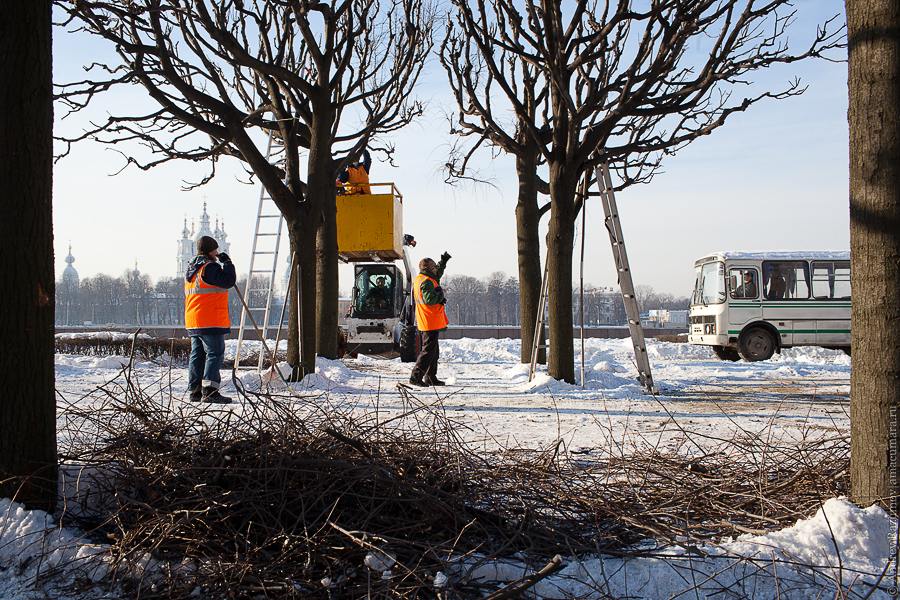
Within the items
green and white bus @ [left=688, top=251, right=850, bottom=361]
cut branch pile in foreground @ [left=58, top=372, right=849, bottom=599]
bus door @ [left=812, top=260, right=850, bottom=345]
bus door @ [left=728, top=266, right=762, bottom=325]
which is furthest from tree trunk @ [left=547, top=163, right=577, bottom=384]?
bus door @ [left=812, top=260, right=850, bottom=345]

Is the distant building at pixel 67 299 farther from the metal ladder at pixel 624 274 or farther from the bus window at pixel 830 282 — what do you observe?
the metal ladder at pixel 624 274

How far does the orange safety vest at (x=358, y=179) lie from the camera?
581 inches

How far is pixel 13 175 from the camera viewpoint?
284 centimetres

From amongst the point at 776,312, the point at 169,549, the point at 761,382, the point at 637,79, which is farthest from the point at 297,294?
the point at 776,312

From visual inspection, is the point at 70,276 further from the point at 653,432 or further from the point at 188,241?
the point at 653,432

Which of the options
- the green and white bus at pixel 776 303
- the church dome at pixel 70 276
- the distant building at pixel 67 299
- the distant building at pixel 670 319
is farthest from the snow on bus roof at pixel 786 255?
the church dome at pixel 70 276

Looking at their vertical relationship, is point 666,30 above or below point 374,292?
above

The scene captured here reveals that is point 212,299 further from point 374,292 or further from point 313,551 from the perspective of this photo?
point 374,292

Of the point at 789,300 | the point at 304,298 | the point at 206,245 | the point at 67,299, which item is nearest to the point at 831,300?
the point at 789,300

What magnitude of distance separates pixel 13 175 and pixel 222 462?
5.58 feet

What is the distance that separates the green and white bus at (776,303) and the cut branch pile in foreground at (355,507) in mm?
14189

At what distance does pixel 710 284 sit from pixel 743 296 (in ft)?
3.79

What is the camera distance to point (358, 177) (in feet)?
48.9

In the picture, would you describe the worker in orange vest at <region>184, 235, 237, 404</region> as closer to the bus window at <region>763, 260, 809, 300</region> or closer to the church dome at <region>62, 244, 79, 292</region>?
the bus window at <region>763, 260, 809, 300</region>
